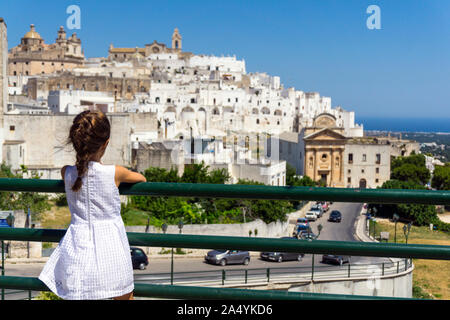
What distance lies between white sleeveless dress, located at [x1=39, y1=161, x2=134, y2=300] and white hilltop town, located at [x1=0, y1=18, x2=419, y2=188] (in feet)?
79.0

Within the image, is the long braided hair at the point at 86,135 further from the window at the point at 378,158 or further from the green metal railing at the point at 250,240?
the window at the point at 378,158

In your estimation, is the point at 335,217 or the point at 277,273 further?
the point at 335,217

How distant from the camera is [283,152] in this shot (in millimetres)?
52562

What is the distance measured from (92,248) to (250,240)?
0.63 m

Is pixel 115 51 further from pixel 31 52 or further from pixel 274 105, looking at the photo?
pixel 274 105

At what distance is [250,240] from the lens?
91.8 inches

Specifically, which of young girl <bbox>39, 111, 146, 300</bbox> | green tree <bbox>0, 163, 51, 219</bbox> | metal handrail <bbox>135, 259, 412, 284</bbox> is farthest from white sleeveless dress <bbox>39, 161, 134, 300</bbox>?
green tree <bbox>0, 163, 51, 219</bbox>

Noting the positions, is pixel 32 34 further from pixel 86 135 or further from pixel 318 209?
pixel 86 135

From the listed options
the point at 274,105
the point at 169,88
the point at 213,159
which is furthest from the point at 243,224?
the point at 274,105

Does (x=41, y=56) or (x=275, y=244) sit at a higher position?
(x=41, y=56)

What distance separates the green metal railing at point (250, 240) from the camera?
225cm

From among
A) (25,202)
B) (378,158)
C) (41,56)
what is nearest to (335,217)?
(25,202)

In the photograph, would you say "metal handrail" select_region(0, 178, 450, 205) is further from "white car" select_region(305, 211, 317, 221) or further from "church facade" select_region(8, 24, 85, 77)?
"church facade" select_region(8, 24, 85, 77)

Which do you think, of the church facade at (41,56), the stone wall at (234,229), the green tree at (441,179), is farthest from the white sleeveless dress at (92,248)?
the church facade at (41,56)
